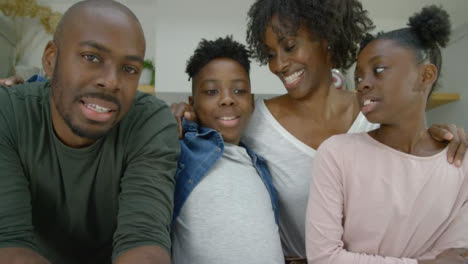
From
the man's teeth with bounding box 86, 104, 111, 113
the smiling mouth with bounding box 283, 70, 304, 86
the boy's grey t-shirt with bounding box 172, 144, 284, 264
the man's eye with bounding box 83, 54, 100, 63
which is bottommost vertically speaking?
the boy's grey t-shirt with bounding box 172, 144, 284, 264

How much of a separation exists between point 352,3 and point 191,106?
25.7 inches

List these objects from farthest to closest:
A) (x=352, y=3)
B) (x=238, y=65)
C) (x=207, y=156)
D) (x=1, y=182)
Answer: (x=352, y=3)
(x=238, y=65)
(x=207, y=156)
(x=1, y=182)

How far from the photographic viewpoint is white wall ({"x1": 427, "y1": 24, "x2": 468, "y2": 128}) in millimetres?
2519

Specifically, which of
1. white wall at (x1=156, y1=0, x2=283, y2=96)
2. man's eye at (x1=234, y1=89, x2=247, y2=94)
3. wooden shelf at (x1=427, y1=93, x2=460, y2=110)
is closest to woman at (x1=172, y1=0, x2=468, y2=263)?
man's eye at (x1=234, y1=89, x2=247, y2=94)

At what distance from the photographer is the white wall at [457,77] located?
2.52 m

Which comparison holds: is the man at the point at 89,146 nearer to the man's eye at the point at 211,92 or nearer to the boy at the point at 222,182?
the boy at the point at 222,182

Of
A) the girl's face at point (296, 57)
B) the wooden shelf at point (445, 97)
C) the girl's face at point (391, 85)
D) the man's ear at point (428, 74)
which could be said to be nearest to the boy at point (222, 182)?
the girl's face at point (296, 57)

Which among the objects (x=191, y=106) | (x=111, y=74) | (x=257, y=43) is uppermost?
(x=257, y=43)

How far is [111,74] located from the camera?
33.9 inches

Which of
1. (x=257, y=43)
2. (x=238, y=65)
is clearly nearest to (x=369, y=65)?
(x=238, y=65)

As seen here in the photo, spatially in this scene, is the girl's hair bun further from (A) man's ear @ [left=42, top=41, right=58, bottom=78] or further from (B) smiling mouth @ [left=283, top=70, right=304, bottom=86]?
(A) man's ear @ [left=42, top=41, right=58, bottom=78]

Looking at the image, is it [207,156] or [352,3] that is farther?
[352,3]

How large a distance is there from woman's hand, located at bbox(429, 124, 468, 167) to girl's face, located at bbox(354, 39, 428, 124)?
0.25 ft

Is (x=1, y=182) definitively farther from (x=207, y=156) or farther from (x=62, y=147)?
(x=207, y=156)
